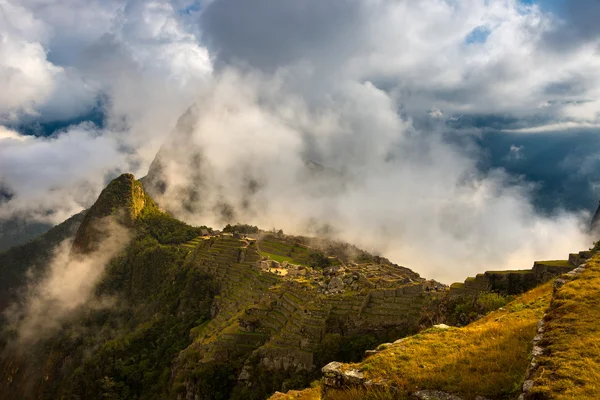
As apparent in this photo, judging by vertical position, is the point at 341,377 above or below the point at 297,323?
below

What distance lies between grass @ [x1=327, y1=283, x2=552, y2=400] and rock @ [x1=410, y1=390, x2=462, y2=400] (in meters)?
0.14

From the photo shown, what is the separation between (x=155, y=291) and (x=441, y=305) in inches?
2262

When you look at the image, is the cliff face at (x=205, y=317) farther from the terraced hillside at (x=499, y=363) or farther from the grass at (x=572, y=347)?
the grass at (x=572, y=347)

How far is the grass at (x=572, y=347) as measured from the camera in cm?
651

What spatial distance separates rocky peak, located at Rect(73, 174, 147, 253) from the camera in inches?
4013

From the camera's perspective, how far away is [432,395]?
797 cm

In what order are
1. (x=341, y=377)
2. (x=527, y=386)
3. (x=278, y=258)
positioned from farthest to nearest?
(x=278, y=258)
(x=341, y=377)
(x=527, y=386)

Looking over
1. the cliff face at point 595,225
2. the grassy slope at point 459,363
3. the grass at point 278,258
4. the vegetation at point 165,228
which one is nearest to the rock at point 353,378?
the grassy slope at point 459,363

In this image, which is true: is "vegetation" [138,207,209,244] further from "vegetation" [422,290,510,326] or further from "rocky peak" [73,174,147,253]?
"vegetation" [422,290,510,326]

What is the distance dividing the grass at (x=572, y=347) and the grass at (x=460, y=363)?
29.5 inches

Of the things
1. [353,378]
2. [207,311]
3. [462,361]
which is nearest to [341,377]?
[353,378]

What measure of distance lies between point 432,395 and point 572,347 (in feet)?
9.04

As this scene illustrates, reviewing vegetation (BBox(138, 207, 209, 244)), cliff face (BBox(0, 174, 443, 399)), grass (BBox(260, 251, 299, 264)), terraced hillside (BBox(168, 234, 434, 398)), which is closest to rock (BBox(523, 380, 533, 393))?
cliff face (BBox(0, 174, 443, 399))

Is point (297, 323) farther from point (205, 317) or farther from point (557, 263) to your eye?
point (205, 317)
